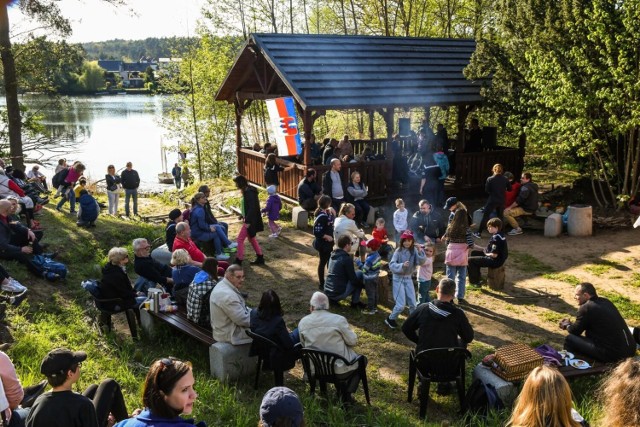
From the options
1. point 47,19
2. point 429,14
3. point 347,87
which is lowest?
point 347,87

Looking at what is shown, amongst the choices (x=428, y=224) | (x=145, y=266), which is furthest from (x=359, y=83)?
(x=145, y=266)

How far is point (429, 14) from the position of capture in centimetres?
3014

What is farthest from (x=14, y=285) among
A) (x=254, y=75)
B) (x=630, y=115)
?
(x=630, y=115)

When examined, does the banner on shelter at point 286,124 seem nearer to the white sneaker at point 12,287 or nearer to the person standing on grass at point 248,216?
the person standing on grass at point 248,216

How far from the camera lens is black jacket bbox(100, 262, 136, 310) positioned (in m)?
7.26

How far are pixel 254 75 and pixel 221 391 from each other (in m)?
12.6

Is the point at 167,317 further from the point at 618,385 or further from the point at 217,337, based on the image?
the point at 618,385

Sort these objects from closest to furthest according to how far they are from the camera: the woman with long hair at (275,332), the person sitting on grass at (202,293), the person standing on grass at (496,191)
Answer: the woman with long hair at (275,332), the person sitting on grass at (202,293), the person standing on grass at (496,191)

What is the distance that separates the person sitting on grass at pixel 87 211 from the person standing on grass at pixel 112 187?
2.67 m

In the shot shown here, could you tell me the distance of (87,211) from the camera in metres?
12.0

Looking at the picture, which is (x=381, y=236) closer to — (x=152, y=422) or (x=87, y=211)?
(x=87, y=211)

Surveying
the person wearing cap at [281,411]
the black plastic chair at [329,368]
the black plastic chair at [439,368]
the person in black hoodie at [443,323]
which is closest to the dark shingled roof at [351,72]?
the person in black hoodie at [443,323]

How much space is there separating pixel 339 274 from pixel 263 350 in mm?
2399

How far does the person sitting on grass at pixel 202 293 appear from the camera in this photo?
6.94 metres
